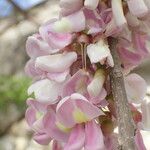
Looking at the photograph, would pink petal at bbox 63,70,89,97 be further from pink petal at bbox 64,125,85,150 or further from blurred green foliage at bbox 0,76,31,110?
blurred green foliage at bbox 0,76,31,110

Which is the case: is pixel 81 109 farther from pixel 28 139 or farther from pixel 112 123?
pixel 28 139

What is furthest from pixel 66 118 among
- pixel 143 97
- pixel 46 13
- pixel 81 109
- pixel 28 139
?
pixel 46 13

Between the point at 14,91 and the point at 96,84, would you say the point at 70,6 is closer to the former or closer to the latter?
the point at 96,84

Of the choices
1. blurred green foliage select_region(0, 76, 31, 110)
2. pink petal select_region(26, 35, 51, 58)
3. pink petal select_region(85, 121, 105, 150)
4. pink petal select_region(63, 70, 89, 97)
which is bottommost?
blurred green foliage select_region(0, 76, 31, 110)

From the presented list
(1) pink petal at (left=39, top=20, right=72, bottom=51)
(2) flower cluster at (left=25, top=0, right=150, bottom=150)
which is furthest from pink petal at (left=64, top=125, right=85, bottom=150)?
(1) pink petal at (left=39, top=20, right=72, bottom=51)

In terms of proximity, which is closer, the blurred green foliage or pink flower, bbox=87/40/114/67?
pink flower, bbox=87/40/114/67

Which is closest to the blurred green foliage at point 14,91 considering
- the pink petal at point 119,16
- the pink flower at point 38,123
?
the pink flower at point 38,123

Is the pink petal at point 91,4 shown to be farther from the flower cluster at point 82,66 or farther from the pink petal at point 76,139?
the pink petal at point 76,139
